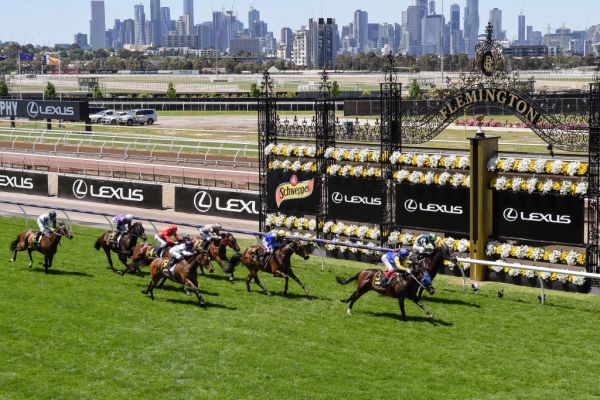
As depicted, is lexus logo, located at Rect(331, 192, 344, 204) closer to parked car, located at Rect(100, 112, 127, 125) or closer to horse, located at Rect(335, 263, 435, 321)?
horse, located at Rect(335, 263, 435, 321)

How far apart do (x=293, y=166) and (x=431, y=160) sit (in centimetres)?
446

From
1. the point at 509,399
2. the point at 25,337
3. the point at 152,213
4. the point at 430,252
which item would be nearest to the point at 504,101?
the point at 430,252

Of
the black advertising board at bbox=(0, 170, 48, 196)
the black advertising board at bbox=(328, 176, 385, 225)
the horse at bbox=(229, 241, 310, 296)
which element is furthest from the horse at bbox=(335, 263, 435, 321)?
the black advertising board at bbox=(0, 170, 48, 196)

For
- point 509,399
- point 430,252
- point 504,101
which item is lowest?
point 509,399

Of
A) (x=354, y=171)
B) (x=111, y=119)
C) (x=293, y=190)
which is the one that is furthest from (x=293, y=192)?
A: (x=111, y=119)

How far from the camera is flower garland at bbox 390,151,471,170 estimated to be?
872 inches

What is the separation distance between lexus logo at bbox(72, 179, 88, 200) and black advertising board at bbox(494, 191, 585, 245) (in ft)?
62.5

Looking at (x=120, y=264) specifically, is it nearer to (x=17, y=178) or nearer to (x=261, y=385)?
(x=261, y=385)

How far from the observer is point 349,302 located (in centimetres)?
1894

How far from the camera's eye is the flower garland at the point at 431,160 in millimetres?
22156

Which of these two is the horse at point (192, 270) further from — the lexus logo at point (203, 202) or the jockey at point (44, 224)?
the lexus logo at point (203, 202)

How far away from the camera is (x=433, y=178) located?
74.4ft

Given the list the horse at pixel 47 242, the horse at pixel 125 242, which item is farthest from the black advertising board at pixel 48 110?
the horse at pixel 125 242

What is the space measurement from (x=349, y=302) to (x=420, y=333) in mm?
2378
